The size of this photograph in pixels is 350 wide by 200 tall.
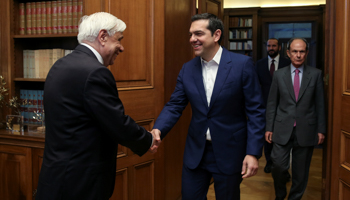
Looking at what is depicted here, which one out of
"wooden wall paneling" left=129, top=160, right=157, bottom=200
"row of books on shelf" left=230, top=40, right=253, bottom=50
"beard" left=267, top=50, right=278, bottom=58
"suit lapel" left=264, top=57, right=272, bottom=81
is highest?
"row of books on shelf" left=230, top=40, right=253, bottom=50

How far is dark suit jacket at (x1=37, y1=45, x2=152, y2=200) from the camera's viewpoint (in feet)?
5.35

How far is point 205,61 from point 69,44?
1.55 m

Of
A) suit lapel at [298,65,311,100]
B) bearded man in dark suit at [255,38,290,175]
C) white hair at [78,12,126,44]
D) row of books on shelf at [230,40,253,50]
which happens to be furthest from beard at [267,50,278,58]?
row of books on shelf at [230,40,253,50]

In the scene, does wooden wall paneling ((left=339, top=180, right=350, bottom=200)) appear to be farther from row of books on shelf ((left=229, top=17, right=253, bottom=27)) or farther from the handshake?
row of books on shelf ((left=229, top=17, right=253, bottom=27))

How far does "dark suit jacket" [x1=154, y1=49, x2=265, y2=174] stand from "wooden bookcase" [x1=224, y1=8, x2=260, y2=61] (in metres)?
7.79

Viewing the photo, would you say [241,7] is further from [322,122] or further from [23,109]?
[23,109]

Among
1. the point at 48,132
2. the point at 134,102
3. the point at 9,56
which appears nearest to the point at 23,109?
the point at 9,56

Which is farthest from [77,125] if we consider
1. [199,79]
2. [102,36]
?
[199,79]

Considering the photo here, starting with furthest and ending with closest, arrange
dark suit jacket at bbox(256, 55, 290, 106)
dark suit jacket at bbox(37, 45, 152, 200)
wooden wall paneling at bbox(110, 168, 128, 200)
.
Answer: dark suit jacket at bbox(256, 55, 290, 106)
wooden wall paneling at bbox(110, 168, 128, 200)
dark suit jacket at bbox(37, 45, 152, 200)

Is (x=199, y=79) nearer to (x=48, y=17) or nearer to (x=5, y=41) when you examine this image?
(x=48, y=17)

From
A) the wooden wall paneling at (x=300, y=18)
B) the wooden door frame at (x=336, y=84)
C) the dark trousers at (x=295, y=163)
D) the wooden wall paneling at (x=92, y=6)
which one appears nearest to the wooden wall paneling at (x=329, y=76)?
the wooden door frame at (x=336, y=84)

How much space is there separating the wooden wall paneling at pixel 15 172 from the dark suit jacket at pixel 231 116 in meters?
1.45

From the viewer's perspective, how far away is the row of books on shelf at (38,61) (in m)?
3.12

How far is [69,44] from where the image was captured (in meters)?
3.27
